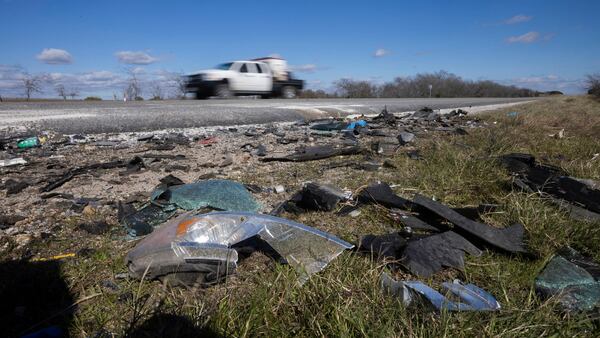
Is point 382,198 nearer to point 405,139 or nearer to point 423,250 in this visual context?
point 423,250

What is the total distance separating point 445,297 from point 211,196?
5.03ft

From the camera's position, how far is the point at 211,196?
7.51ft

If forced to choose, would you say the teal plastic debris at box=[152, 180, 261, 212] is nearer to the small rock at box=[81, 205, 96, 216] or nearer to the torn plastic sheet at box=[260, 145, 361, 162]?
the small rock at box=[81, 205, 96, 216]

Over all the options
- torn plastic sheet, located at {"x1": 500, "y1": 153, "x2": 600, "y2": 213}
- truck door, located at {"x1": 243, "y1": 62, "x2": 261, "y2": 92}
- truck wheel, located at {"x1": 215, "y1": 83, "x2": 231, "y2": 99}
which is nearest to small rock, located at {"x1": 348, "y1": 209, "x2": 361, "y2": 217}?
torn plastic sheet, located at {"x1": 500, "y1": 153, "x2": 600, "y2": 213}

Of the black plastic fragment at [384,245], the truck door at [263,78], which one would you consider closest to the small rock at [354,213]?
the black plastic fragment at [384,245]

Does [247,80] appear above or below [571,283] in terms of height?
above

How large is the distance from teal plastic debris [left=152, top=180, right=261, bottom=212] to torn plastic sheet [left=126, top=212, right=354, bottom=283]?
15.1 inches

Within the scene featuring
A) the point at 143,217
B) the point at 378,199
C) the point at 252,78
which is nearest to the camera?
the point at 143,217

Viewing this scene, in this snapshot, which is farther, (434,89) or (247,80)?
(434,89)

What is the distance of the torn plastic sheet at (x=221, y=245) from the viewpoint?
1.48 m

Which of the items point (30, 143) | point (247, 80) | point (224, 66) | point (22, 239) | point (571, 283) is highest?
point (224, 66)

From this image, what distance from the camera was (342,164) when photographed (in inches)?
135

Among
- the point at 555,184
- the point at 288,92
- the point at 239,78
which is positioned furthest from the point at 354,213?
the point at 288,92

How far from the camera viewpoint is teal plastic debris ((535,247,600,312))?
1329 mm
